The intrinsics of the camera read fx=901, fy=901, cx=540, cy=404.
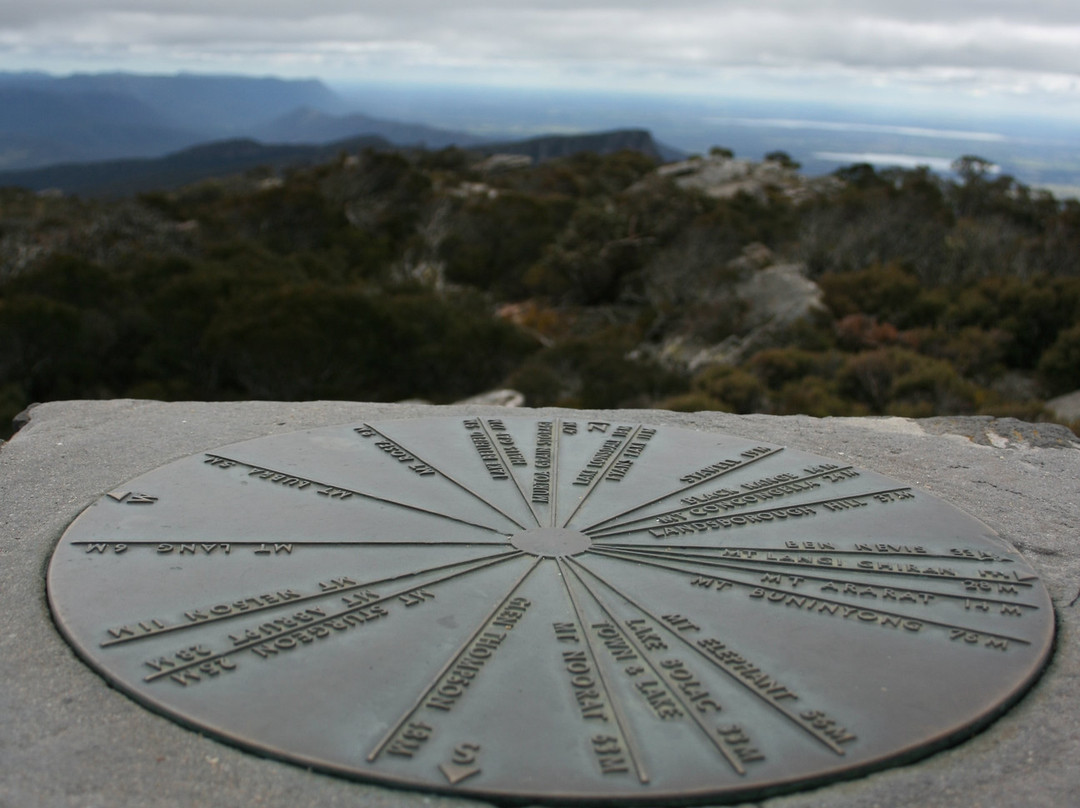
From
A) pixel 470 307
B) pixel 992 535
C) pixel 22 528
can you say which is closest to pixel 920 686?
pixel 992 535

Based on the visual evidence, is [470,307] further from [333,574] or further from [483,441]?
[333,574]

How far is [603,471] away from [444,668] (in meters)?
1.81

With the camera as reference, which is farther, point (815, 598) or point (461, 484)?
point (461, 484)

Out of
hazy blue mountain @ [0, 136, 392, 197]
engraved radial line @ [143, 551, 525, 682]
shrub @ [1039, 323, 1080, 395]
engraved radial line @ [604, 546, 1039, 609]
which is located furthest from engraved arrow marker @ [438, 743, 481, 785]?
hazy blue mountain @ [0, 136, 392, 197]

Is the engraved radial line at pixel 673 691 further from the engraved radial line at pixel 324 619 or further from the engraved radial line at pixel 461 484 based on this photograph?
the engraved radial line at pixel 461 484

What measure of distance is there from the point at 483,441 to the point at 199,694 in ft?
7.58

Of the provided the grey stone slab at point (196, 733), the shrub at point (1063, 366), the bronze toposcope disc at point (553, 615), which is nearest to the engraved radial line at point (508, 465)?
the bronze toposcope disc at point (553, 615)

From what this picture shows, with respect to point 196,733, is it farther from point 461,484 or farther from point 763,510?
point 763,510

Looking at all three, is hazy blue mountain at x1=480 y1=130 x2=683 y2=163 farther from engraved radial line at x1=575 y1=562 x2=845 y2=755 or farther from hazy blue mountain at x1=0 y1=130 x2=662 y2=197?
engraved radial line at x1=575 y1=562 x2=845 y2=755

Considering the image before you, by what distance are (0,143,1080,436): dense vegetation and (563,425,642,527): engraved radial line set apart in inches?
214

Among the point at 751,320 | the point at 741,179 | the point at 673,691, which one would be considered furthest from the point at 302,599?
the point at 741,179

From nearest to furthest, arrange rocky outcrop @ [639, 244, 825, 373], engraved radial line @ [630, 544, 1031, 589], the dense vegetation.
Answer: engraved radial line @ [630, 544, 1031, 589] → the dense vegetation → rocky outcrop @ [639, 244, 825, 373]

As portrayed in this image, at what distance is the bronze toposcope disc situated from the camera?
99.4 inches

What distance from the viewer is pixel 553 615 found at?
3.13 metres
